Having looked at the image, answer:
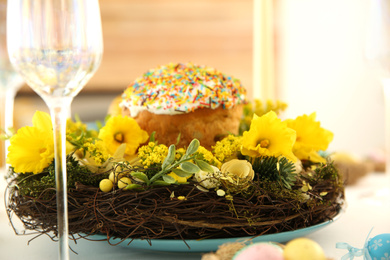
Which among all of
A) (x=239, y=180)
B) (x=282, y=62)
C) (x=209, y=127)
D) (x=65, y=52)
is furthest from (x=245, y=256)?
(x=282, y=62)

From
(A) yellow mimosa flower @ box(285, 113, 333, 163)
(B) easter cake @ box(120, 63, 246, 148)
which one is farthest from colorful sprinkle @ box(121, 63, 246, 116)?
(A) yellow mimosa flower @ box(285, 113, 333, 163)

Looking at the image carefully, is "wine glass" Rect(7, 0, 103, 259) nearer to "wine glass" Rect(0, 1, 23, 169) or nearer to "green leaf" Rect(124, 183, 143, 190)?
"green leaf" Rect(124, 183, 143, 190)

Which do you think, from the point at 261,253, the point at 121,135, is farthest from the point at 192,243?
the point at 121,135

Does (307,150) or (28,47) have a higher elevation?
(28,47)

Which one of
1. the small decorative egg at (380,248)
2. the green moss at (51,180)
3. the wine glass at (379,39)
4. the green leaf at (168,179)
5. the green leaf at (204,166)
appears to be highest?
the wine glass at (379,39)

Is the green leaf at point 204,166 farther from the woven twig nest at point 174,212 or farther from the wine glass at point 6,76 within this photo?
the wine glass at point 6,76

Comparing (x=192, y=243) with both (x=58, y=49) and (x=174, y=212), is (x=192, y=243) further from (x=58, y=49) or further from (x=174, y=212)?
(x=58, y=49)

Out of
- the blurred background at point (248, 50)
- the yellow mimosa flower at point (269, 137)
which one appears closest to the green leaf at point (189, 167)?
the yellow mimosa flower at point (269, 137)

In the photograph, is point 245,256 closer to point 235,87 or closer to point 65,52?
point 65,52

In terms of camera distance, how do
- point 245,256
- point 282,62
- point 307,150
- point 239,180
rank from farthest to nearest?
1. point 282,62
2. point 307,150
3. point 239,180
4. point 245,256
